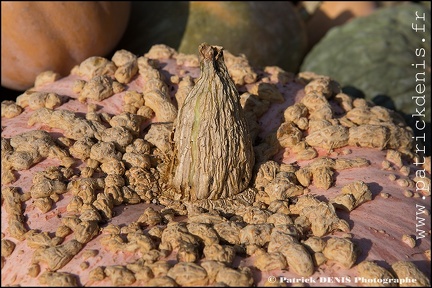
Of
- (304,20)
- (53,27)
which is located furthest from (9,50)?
(304,20)

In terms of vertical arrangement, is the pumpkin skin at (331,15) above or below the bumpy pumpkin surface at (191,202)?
above

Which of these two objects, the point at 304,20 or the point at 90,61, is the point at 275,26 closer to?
the point at 304,20

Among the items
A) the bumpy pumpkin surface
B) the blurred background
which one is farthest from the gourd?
the bumpy pumpkin surface

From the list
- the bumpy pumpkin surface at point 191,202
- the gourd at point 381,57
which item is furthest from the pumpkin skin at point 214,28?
the bumpy pumpkin surface at point 191,202

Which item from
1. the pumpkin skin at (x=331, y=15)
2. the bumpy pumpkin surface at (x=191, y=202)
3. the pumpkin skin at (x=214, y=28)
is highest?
the pumpkin skin at (x=331, y=15)

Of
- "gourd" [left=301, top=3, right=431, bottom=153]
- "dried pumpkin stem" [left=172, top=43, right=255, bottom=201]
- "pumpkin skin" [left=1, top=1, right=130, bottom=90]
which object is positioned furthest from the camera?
"gourd" [left=301, top=3, right=431, bottom=153]

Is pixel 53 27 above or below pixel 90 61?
above

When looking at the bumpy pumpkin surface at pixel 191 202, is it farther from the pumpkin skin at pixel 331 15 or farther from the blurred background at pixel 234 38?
the pumpkin skin at pixel 331 15

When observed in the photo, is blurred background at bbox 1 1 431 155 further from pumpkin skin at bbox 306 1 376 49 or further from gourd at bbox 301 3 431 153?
pumpkin skin at bbox 306 1 376 49
